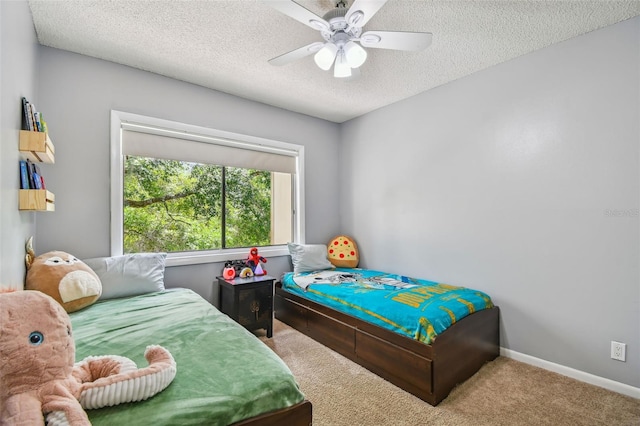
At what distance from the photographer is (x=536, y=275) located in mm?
2365

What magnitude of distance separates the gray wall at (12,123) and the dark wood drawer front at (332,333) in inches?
82.8

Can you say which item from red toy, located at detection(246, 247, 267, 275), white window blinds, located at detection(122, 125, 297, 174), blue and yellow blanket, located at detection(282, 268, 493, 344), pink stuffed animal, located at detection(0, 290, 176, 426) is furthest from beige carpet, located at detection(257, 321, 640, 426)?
white window blinds, located at detection(122, 125, 297, 174)

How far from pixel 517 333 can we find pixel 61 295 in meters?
3.40

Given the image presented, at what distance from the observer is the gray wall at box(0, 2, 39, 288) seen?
4.31 feet

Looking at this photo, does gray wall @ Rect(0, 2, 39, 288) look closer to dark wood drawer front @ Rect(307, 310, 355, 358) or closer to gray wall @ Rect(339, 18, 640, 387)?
dark wood drawer front @ Rect(307, 310, 355, 358)

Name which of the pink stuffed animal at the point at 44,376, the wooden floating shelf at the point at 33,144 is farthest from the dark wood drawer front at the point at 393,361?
the wooden floating shelf at the point at 33,144

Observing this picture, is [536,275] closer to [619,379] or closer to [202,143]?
[619,379]

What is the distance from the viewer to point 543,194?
2.34 m

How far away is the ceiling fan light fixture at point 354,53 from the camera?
178 cm

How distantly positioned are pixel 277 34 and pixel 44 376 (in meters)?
2.28

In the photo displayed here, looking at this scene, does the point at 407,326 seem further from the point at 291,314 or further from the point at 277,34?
the point at 277,34

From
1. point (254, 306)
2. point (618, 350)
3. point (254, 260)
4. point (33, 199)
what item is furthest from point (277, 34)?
point (618, 350)

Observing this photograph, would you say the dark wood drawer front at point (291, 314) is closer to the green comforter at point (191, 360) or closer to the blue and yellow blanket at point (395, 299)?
the blue and yellow blanket at point (395, 299)

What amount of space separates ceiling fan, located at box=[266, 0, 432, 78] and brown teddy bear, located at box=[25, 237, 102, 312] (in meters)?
2.02
